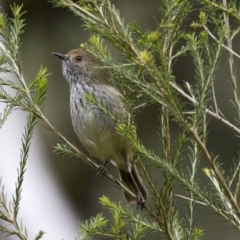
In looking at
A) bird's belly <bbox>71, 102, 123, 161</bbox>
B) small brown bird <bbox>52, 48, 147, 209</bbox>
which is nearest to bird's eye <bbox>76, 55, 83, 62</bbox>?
small brown bird <bbox>52, 48, 147, 209</bbox>

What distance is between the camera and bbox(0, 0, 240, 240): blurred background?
748cm

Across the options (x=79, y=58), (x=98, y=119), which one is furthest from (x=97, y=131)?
(x=79, y=58)

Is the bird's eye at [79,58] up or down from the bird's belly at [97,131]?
up

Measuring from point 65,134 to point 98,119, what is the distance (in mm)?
3269

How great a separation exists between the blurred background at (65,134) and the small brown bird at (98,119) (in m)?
2.36

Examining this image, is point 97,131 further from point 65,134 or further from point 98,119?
point 65,134

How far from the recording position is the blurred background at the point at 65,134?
7480mm

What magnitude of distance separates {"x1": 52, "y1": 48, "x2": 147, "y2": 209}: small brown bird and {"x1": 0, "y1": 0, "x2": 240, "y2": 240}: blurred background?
2.36 m

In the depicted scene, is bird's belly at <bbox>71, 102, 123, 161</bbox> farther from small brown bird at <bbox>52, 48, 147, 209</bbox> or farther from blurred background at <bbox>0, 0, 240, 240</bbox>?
blurred background at <bbox>0, 0, 240, 240</bbox>

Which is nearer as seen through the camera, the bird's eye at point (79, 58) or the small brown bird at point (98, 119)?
the small brown bird at point (98, 119)

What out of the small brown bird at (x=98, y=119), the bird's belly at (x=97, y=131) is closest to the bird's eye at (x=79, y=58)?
the small brown bird at (x=98, y=119)

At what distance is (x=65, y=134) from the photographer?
25.4 feet

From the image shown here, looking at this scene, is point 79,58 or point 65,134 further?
point 65,134

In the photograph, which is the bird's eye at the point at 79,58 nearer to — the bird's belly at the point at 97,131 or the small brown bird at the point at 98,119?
the small brown bird at the point at 98,119
